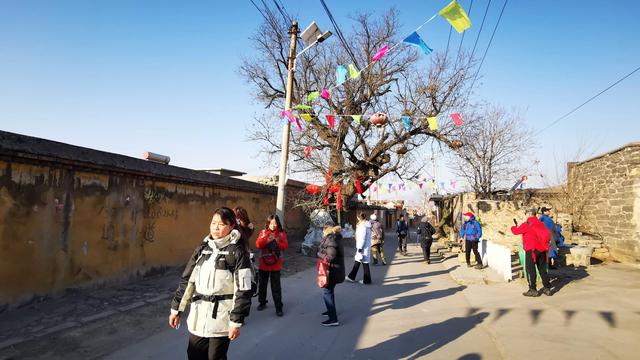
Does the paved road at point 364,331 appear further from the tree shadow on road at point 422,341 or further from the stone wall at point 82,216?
the stone wall at point 82,216

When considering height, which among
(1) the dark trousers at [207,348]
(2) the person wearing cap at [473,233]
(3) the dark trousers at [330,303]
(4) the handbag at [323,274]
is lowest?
(3) the dark trousers at [330,303]

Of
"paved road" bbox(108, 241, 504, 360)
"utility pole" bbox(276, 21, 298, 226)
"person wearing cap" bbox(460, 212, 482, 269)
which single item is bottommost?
"paved road" bbox(108, 241, 504, 360)

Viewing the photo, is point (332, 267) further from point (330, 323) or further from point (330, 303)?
point (330, 323)

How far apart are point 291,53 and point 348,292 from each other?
676 centimetres

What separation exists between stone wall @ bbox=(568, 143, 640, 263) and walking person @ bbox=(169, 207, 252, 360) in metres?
13.2

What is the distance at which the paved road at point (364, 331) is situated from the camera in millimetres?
4629

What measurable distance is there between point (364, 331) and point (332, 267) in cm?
106

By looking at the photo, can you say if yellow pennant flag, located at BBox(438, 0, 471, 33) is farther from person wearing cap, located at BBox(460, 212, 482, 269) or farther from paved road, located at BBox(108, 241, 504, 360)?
person wearing cap, located at BBox(460, 212, 482, 269)

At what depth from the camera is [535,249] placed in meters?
7.52

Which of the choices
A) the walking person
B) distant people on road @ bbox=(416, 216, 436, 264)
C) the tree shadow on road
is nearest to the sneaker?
the tree shadow on road

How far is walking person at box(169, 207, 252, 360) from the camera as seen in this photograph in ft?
10.3

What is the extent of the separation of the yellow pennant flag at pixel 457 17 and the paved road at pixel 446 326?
494cm

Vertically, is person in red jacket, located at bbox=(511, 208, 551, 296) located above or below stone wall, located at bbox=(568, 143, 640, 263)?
below

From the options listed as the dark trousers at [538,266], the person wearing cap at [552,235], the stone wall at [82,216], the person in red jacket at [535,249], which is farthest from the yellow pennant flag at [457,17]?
the stone wall at [82,216]
